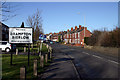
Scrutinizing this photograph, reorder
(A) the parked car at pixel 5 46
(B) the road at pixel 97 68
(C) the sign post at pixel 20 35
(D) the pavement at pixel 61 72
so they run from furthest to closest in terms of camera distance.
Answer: (A) the parked car at pixel 5 46 < (C) the sign post at pixel 20 35 < (B) the road at pixel 97 68 < (D) the pavement at pixel 61 72

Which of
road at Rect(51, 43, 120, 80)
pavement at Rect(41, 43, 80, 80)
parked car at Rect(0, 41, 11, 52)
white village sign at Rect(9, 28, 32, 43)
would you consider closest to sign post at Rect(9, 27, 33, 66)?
white village sign at Rect(9, 28, 32, 43)

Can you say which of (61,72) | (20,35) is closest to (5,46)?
(20,35)

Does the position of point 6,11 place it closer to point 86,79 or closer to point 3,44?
point 86,79

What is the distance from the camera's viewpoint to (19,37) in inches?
412

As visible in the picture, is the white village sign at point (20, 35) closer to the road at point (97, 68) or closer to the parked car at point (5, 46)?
the road at point (97, 68)

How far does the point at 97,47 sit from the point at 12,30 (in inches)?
929

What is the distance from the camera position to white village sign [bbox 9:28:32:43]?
411 inches

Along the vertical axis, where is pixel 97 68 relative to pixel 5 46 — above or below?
below

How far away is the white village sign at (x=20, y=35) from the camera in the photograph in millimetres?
10430

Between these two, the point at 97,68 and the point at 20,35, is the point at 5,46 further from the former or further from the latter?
the point at 97,68

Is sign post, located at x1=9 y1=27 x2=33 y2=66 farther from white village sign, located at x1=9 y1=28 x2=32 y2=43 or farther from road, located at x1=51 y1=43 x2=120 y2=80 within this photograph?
road, located at x1=51 y1=43 x2=120 y2=80

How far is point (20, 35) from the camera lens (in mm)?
10492

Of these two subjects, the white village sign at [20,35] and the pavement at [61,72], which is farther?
the white village sign at [20,35]

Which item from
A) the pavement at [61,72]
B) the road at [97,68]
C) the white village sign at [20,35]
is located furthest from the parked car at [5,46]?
the pavement at [61,72]
